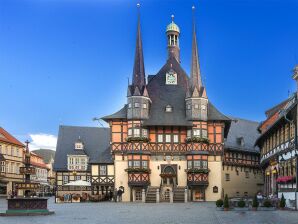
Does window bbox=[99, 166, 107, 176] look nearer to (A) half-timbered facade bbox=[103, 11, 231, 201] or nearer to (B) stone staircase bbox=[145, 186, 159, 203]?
(A) half-timbered facade bbox=[103, 11, 231, 201]

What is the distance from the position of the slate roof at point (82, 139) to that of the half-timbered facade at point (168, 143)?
2193 centimetres

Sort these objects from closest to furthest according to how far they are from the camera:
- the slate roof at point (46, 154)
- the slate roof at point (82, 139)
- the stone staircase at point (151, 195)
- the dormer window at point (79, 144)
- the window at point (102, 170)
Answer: the stone staircase at point (151, 195), the window at point (102, 170), the slate roof at point (82, 139), the dormer window at point (79, 144), the slate roof at point (46, 154)

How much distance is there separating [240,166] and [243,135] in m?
7.77

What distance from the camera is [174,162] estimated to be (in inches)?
2653

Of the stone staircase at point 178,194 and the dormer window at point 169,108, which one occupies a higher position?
the dormer window at point 169,108

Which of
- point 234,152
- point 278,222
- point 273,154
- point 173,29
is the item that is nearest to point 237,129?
point 234,152

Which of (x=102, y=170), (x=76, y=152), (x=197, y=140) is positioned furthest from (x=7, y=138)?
(x=197, y=140)

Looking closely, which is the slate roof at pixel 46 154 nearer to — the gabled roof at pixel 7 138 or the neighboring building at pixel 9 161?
the neighboring building at pixel 9 161

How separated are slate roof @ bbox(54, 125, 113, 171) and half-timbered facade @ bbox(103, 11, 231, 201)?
2193cm

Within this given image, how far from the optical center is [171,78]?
7294 cm

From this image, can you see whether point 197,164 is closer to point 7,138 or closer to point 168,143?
point 168,143

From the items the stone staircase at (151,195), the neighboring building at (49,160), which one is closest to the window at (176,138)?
the stone staircase at (151,195)

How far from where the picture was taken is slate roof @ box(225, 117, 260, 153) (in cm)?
8544

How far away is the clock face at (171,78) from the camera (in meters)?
72.6
